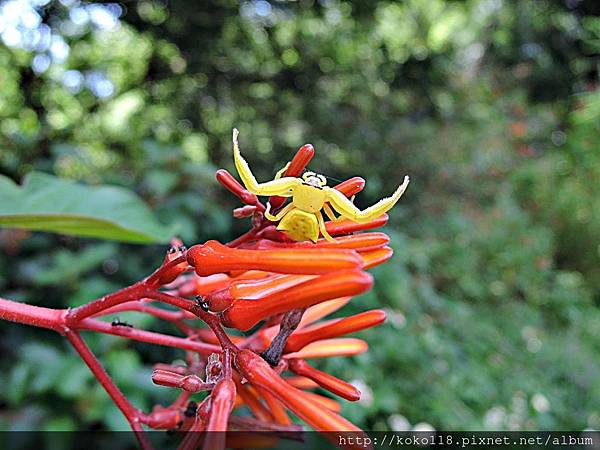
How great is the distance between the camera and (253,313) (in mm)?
459

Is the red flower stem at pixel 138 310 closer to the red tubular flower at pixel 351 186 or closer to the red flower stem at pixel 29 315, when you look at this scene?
the red flower stem at pixel 29 315

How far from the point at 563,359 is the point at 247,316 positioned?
156 cm

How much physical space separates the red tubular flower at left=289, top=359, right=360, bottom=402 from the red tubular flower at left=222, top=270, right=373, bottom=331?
0.31 feet

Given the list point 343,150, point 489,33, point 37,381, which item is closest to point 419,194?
point 343,150

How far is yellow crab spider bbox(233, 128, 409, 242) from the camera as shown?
0.49 m

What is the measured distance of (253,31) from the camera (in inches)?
85.7

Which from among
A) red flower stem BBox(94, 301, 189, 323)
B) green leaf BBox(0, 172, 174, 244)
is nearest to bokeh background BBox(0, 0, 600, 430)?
green leaf BBox(0, 172, 174, 244)

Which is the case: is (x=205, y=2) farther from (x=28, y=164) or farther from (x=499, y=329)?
(x=499, y=329)

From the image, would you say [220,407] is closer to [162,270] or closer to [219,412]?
[219,412]

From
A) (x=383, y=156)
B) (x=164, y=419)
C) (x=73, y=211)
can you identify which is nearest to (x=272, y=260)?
(x=164, y=419)

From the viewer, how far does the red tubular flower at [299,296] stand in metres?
0.40

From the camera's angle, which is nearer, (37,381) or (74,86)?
(37,381)

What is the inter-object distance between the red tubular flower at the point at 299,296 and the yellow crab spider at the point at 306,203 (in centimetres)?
7

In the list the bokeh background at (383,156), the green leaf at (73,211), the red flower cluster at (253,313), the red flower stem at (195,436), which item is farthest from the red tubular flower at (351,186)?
the bokeh background at (383,156)
